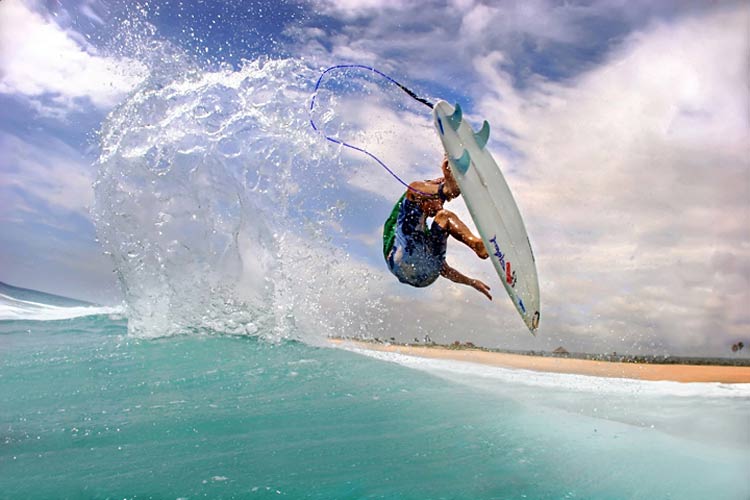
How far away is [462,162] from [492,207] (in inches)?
16.5

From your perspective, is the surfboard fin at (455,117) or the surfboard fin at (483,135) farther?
the surfboard fin at (483,135)

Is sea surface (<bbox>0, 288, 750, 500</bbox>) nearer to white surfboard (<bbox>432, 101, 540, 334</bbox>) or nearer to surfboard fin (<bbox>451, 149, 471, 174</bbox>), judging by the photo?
white surfboard (<bbox>432, 101, 540, 334</bbox>)

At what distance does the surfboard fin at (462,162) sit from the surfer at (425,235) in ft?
0.48

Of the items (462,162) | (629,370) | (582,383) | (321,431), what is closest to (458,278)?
(462,162)

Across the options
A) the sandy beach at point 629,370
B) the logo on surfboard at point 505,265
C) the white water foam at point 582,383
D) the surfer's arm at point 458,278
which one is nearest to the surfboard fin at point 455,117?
the logo on surfboard at point 505,265

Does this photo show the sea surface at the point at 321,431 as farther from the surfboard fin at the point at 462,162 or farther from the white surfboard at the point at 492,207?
the surfboard fin at the point at 462,162

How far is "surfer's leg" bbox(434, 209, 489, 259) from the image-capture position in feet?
12.7

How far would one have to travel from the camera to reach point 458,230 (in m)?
3.96

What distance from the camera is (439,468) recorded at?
111 inches

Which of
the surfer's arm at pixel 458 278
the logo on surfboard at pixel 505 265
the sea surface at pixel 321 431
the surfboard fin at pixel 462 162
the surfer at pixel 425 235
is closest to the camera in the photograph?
the sea surface at pixel 321 431

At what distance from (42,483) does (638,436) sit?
3631 mm

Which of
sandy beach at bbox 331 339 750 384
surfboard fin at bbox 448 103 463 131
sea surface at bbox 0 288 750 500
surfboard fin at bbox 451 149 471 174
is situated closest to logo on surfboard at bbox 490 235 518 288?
surfboard fin at bbox 451 149 471 174

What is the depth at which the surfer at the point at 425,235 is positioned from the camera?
13.1ft

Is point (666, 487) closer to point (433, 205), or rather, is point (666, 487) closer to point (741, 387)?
point (433, 205)
